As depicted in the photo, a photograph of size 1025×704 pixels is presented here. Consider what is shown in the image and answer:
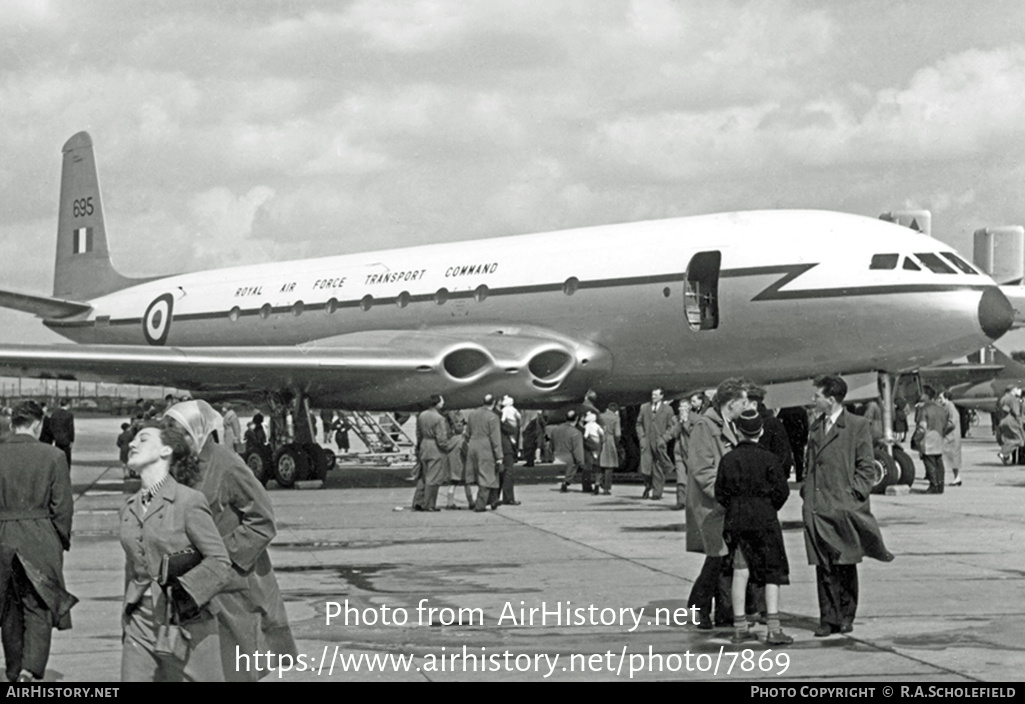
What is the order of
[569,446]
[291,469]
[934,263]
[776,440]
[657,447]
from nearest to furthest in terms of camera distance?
[776,440], [934,263], [657,447], [569,446], [291,469]

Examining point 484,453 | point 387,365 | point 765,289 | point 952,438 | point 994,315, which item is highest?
point 765,289

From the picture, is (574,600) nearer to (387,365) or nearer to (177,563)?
(177,563)

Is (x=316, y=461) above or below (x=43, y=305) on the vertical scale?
below

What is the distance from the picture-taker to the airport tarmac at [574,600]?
6.80m

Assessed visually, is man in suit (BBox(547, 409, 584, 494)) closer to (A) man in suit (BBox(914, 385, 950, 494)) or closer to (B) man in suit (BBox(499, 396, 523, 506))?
(B) man in suit (BBox(499, 396, 523, 506))

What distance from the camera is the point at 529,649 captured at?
23.7 feet

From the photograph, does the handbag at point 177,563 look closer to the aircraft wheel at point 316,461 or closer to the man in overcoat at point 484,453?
the man in overcoat at point 484,453

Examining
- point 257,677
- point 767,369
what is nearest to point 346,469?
point 767,369

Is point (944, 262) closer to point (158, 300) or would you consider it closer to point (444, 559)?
point (444, 559)

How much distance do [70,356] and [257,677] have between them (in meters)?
14.2

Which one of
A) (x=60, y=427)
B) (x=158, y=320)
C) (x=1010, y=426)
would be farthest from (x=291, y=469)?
(x=1010, y=426)

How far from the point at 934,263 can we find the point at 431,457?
647 cm

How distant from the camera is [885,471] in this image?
16250mm

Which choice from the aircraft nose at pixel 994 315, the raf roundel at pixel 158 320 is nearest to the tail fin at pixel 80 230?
the raf roundel at pixel 158 320
